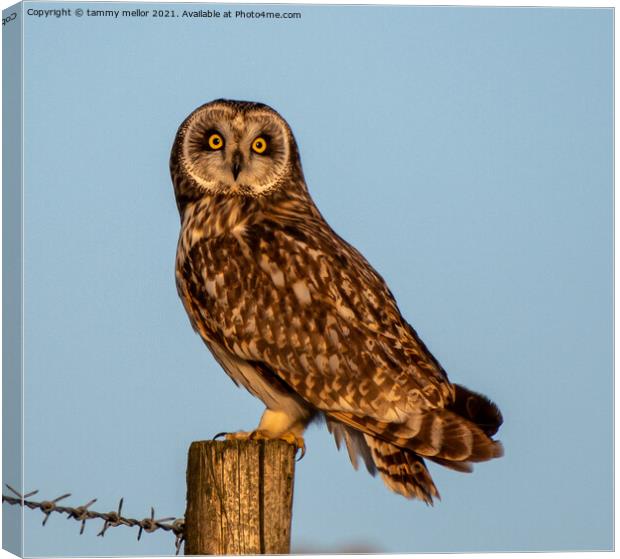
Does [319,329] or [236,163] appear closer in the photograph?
[319,329]

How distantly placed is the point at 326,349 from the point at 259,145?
115 centimetres

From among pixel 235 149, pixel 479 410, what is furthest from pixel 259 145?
pixel 479 410

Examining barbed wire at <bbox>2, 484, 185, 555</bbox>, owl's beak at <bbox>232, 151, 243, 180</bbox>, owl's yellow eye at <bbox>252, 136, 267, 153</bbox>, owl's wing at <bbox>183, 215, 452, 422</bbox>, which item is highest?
owl's yellow eye at <bbox>252, 136, 267, 153</bbox>

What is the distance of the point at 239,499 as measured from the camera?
12.5ft

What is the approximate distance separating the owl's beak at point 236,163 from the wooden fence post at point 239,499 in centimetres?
194

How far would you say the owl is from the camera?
4895 mm

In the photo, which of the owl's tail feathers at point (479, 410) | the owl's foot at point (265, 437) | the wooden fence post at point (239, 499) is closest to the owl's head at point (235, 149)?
the owl's foot at point (265, 437)

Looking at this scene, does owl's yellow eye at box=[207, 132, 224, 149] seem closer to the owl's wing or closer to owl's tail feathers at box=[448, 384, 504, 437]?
the owl's wing

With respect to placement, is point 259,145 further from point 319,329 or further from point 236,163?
point 319,329

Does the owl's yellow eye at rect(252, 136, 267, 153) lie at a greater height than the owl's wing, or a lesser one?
greater

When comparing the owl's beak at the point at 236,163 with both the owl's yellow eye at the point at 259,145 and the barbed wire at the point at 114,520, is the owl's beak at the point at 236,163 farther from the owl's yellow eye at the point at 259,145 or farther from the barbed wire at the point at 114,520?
the barbed wire at the point at 114,520

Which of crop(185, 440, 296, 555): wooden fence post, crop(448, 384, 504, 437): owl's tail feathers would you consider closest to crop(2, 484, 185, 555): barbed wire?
crop(185, 440, 296, 555): wooden fence post

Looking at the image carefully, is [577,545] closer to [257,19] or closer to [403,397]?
[403,397]

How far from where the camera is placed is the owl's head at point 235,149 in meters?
5.50
